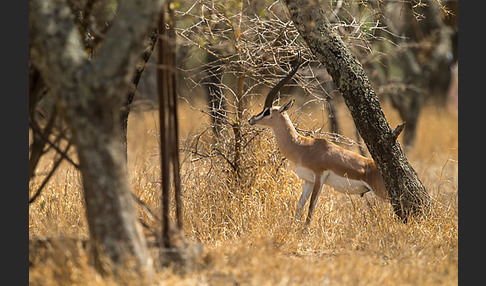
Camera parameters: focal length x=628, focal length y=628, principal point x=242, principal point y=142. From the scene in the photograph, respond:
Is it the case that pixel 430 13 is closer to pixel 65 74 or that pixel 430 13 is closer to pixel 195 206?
pixel 195 206

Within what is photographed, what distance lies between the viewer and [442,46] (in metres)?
18.1

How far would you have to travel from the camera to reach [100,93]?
13.8 ft

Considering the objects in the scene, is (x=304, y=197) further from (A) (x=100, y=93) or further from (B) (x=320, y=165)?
(A) (x=100, y=93)

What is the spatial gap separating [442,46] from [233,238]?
13.2 meters

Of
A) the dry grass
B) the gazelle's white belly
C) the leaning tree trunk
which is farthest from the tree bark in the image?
the gazelle's white belly

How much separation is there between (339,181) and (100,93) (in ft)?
13.8

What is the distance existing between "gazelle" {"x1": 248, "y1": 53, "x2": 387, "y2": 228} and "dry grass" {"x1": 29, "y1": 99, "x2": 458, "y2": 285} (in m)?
0.21

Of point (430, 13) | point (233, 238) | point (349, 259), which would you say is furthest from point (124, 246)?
point (430, 13)

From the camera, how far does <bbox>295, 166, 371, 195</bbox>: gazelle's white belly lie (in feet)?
25.2

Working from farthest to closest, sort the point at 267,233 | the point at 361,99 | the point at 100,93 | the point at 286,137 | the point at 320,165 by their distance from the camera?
the point at 286,137 → the point at 320,165 → the point at 361,99 → the point at 267,233 → the point at 100,93

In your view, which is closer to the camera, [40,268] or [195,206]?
[40,268]

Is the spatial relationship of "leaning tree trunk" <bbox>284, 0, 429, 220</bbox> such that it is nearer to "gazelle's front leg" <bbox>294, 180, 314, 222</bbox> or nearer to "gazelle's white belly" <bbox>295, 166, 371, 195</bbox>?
"gazelle's white belly" <bbox>295, 166, 371, 195</bbox>

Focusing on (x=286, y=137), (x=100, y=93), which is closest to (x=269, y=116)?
(x=286, y=137)

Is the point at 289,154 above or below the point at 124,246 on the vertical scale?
above
